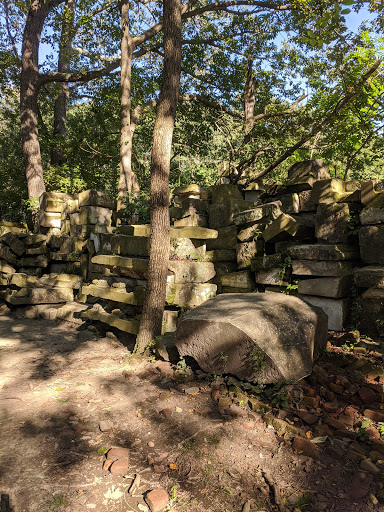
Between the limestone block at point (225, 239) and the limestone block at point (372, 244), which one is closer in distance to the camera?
the limestone block at point (372, 244)

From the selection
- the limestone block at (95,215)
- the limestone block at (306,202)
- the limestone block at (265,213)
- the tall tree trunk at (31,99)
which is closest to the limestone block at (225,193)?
the limestone block at (265,213)

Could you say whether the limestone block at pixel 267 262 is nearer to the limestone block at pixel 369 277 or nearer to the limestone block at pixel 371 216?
the limestone block at pixel 369 277

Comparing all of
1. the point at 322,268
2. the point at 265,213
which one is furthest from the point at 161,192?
the point at 322,268

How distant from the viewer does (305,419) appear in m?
2.79

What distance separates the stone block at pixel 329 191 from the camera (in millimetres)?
5414

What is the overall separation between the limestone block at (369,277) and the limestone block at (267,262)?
1105 millimetres

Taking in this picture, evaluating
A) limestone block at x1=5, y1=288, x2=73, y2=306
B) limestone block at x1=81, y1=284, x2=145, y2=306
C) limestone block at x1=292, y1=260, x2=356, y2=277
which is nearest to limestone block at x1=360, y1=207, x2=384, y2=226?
limestone block at x1=292, y1=260, x2=356, y2=277

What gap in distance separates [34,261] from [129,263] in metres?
5.09

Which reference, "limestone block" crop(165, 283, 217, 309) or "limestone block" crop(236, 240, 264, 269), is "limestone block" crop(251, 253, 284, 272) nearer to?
"limestone block" crop(236, 240, 264, 269)

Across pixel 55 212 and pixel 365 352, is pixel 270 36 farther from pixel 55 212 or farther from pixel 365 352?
pixel 365 352

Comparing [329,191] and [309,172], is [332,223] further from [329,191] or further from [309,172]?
[309,172]

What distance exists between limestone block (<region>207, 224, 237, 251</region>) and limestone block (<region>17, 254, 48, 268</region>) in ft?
17.2

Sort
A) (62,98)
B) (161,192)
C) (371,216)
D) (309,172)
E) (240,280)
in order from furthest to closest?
(62,98) → (309,172) → (240,280) → (371,216) → (161,192)

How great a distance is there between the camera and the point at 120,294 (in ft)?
17.6
